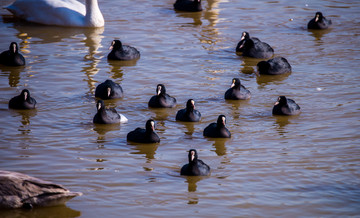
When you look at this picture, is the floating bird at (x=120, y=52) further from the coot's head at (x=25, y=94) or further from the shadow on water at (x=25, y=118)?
the coot's head at (x=25, y=94)

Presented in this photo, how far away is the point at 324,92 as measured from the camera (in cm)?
1611

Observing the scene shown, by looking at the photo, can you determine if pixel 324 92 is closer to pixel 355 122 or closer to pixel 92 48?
pixel 355 122

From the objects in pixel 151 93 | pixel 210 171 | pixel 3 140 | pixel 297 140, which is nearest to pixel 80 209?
pixel 210 171

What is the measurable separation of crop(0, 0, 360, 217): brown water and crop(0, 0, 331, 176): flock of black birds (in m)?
0.17

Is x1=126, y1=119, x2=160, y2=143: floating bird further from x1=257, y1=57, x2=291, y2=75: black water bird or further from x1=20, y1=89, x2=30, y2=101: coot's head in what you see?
x1=257, y1=57, x2=291, y2=75: black water bird

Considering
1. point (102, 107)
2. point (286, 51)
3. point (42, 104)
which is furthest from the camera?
point (286, 51)

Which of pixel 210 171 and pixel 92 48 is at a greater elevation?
pixel 92 48

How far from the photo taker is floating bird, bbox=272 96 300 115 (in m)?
14.4

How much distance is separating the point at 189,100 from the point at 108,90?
2.43 m

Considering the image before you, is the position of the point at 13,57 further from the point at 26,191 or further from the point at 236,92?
the point at 26,191

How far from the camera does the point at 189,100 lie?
1381cm

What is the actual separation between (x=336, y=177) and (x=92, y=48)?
10621 mm

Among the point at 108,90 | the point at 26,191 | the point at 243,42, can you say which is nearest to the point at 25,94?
the point at 108,90

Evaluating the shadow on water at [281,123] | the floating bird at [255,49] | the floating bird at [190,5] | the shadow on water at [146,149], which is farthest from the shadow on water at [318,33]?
the shadow on water at [146,149]
